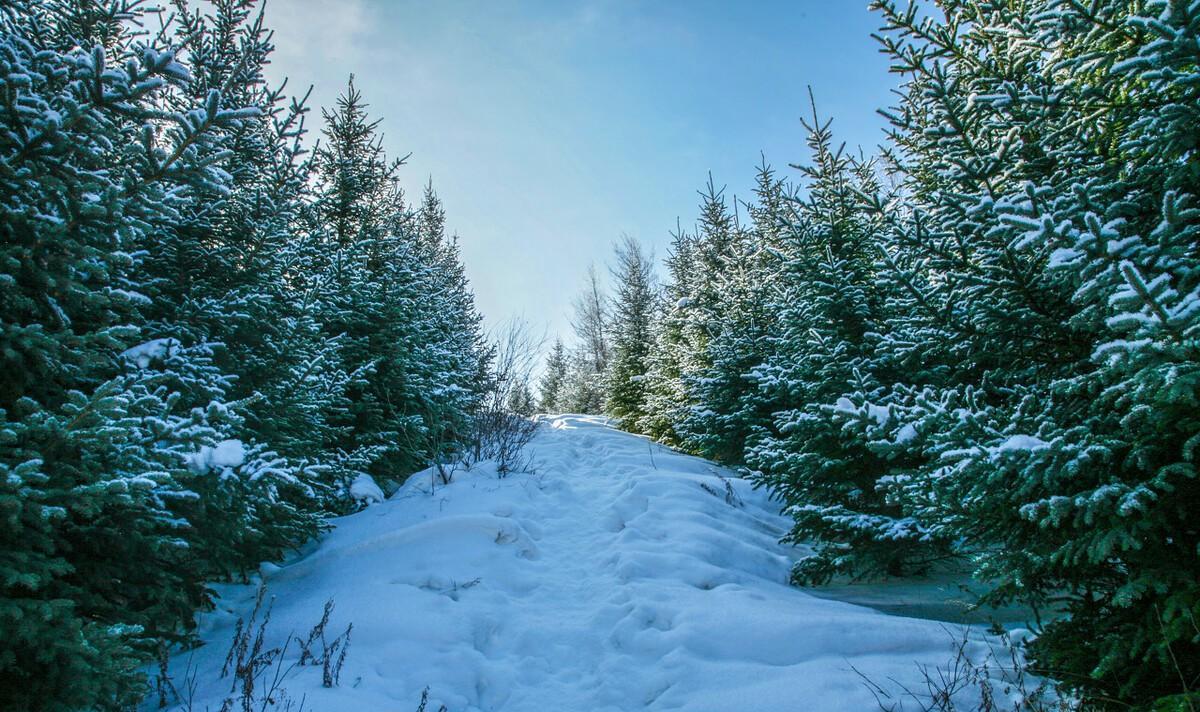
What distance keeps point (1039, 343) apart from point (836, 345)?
1.96 m

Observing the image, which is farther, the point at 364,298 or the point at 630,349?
the point at 630,349

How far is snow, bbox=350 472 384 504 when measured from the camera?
6.13 meters

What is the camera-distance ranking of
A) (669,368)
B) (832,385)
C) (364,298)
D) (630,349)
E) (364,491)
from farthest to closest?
1. (630,349)
2. (669,368)
3. (364,298)
4. (364,491)
5. (832,385)

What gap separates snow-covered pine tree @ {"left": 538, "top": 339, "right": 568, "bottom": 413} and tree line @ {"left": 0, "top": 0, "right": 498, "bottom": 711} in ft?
81.1

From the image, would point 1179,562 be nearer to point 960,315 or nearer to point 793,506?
point 960,315

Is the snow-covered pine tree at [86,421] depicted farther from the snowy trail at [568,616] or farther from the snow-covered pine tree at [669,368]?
the snow-covered pine tree at [669,368]

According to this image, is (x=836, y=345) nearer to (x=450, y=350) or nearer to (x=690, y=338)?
(x=690, y=338)

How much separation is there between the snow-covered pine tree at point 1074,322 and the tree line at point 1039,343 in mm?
13

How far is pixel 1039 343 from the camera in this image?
329 cm

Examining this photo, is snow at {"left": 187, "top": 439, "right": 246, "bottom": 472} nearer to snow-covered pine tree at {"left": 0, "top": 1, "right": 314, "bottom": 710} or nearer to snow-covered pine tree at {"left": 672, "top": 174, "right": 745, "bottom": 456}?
snow-covered pine tree at {"left": 0, "top": 1, "right": 314, "bottom": 710}

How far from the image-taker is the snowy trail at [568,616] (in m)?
3.14

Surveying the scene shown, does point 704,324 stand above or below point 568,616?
above

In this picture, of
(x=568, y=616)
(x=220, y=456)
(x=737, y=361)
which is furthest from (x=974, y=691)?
(x=737, y=361)

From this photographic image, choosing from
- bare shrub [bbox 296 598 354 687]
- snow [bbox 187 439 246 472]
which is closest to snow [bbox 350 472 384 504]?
bare shrub [bbox 296 598 354 687]
